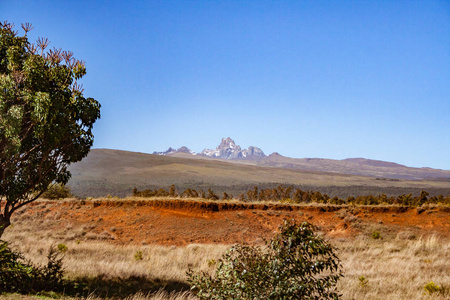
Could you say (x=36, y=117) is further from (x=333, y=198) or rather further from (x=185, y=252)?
(x=333, y=198)

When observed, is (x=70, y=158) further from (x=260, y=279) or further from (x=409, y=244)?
(x=409, y=244)

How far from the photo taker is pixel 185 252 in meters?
15.1

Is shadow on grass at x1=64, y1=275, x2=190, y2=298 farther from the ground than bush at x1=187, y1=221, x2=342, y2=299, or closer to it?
closer to it

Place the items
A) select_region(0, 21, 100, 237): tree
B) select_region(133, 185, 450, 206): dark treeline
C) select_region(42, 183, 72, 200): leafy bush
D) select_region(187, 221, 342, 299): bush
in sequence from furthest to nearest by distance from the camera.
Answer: select_region(42, 183, 72, 200): leafy bush → select_region(133, 185, 450, 206): dark treeline → select_region(0, 21, 100, 237): tree → select_region(187, 221, 342, 299): bush

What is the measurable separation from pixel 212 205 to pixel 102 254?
10205mm

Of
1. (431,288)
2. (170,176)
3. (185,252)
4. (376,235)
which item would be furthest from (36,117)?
Answer: (170,176)

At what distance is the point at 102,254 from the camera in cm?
1367

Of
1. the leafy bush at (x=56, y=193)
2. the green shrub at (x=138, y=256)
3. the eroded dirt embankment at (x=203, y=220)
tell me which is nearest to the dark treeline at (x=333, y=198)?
the eroded dirt embankment at (x=203, y=220)

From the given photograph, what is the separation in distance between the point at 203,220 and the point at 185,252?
21.3 ft

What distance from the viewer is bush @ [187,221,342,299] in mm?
5248

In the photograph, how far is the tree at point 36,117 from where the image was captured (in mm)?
7668

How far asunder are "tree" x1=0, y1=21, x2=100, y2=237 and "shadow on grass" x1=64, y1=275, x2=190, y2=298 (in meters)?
2.60

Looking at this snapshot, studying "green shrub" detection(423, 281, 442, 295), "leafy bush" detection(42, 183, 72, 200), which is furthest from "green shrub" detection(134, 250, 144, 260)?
"leafy bush" detection(42, 183, 72, 200)

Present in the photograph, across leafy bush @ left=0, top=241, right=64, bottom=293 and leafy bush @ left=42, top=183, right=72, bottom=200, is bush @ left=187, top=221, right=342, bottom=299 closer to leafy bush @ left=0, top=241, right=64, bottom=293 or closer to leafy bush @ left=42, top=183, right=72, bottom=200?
leafy bush @ left=0, top=241, right=64, bottom=293
